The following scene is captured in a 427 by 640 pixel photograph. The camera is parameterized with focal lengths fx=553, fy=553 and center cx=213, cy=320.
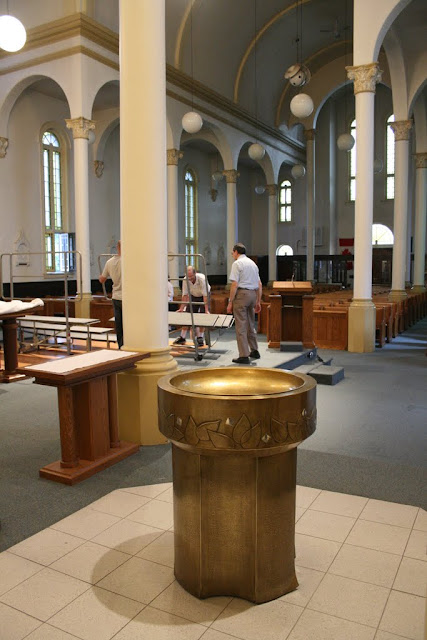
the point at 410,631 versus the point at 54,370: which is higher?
the point at 54,370

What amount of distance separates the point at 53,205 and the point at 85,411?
42.7 ft

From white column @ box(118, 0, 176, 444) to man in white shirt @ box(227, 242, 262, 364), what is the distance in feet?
10.00

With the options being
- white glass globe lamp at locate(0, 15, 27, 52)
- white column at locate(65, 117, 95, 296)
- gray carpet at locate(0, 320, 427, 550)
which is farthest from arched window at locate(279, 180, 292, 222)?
gray carpet at locate(0, 320, 427, 550)

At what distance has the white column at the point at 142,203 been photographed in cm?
464

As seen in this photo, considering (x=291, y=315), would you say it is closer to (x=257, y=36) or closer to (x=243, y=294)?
(x=243, y=294)

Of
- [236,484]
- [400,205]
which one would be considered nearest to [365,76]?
[400,205]

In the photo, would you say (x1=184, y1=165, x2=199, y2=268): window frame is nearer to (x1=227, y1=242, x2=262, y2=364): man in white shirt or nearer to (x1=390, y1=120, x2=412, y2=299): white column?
(x1=390, y1=120, x2=412, y2=299): white column

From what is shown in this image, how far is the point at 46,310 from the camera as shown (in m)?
13.8

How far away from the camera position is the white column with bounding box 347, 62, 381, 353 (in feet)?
32.6

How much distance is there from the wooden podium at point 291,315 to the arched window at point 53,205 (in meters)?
8.22

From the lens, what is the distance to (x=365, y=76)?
32.6 ft

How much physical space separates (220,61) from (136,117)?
13.9 metres

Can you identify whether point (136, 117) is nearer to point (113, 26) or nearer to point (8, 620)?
point (8, 620)

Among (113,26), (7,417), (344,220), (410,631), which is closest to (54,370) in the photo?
(7,417)
